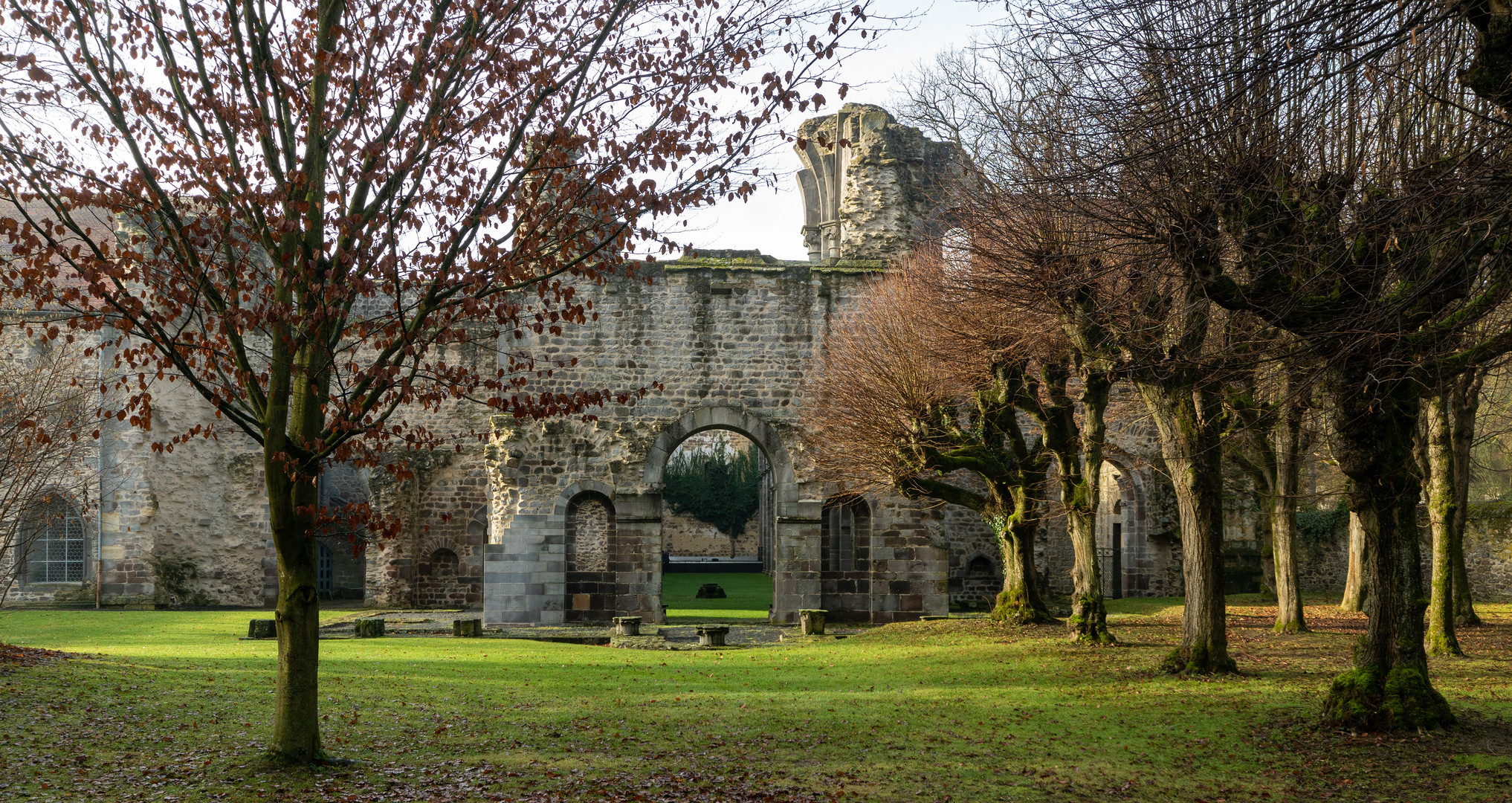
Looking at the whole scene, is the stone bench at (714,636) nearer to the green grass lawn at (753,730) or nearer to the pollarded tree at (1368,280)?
the green grass lawn at (753,730)

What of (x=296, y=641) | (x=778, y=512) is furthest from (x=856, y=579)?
(x=296, y=641)

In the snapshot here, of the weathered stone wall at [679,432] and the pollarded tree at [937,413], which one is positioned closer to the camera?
the pollarded tree at [937,413]

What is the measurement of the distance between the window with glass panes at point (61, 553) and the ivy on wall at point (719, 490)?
20.7 meters

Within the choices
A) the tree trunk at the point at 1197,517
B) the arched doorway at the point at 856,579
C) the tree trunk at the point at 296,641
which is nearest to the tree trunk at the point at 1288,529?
the tree trunk at the point at 1197,517

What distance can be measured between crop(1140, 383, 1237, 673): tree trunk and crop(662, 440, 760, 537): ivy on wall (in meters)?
29.7

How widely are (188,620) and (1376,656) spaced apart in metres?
17.2

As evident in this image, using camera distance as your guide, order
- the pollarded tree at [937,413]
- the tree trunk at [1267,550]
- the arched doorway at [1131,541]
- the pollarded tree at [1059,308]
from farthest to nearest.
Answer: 1. the arched doorway at [1131,541]
2. the tree trunk at [1267,550]
3. the pollarded tree at [937,413]
4. the pollarded tree at [1059,308]

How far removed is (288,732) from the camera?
237 inches

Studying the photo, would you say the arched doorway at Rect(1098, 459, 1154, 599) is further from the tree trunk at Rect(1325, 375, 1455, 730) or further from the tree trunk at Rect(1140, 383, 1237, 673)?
the tree trunk at Rect(1325, 375, 1455, 730)

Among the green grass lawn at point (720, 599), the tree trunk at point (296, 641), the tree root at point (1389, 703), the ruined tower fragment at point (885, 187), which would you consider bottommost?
the green grass lawn at point (720, 599)

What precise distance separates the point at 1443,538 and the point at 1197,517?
2935 millimetres

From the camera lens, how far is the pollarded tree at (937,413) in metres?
14.3

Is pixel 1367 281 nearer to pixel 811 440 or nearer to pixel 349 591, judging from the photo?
pixel 811 440

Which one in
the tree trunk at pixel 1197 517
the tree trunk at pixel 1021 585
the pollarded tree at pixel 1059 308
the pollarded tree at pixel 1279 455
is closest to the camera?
the tree trunk at pixel 1197 517
